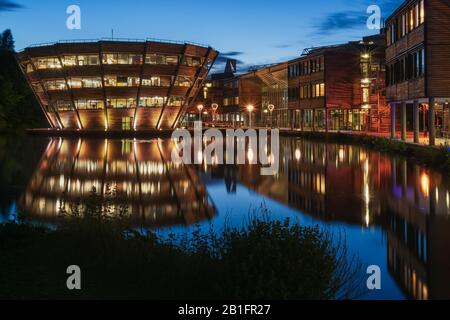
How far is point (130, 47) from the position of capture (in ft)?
282

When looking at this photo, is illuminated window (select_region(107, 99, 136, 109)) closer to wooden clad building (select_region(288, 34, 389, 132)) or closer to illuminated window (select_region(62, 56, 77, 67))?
illuminated window (select_region(62, 56, 77, 67))

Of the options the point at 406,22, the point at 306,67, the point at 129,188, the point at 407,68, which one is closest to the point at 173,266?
the point at 129,188

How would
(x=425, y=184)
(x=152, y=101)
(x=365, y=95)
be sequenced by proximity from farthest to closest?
(x=152, y=101) < (x=365, y=95) < (x=425, y=184)

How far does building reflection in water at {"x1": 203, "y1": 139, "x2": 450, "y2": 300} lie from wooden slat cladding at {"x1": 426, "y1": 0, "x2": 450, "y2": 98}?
6.00 meters

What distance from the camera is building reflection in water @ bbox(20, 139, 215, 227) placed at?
1961cm

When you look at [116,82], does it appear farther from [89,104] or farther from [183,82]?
[183,82]

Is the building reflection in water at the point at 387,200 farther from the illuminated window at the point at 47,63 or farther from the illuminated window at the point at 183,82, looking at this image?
the illuminated window at the point at 47,63

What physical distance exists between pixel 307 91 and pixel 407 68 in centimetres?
4351

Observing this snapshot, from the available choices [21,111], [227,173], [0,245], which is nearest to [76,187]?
[227,173]

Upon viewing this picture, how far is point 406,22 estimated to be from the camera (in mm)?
44750

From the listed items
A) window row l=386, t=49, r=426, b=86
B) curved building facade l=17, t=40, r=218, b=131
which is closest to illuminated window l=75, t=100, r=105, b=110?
curved building facade l=17, t=40, r=218, b=131

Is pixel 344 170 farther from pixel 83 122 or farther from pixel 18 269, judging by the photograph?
pixel 83 122
